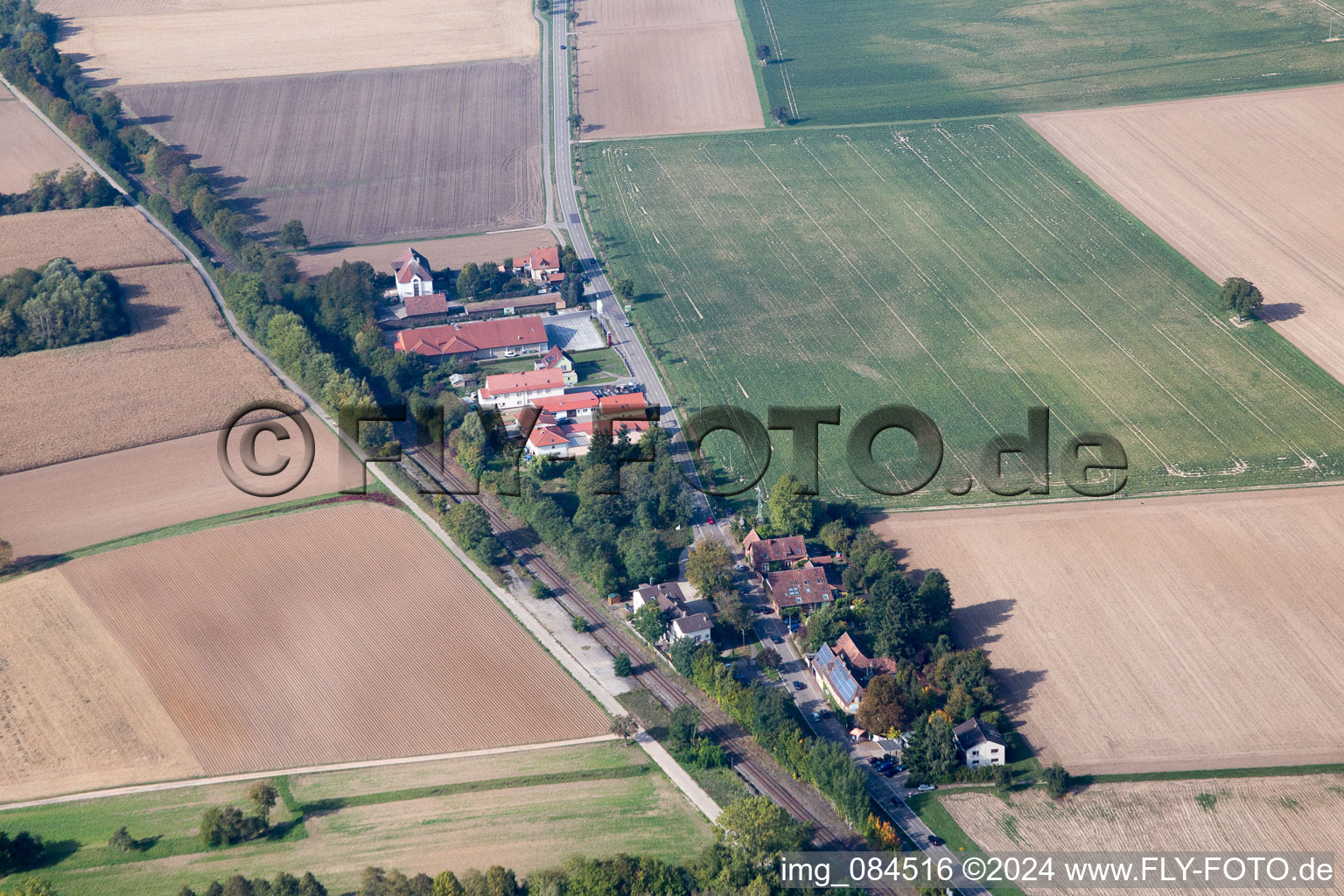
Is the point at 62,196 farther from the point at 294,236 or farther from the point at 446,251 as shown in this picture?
the point at 446,251

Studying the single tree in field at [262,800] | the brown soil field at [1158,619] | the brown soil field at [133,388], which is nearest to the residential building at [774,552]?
the brown soil field at [1158,619]

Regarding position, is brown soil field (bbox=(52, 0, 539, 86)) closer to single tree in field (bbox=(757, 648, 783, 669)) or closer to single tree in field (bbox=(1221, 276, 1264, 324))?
single tree in field (bbox=(1221, 276, 1264, 324))

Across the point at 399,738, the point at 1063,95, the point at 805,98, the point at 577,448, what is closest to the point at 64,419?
the point at 577,448

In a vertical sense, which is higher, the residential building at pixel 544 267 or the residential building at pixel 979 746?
the residential building at pixel 544 267

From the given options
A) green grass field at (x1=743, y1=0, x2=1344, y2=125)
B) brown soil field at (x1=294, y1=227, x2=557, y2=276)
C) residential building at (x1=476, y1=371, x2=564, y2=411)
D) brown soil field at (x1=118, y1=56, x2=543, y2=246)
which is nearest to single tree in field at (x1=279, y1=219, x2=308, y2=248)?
brown soil field at (x1=294, y1=227, x2=557, y2=276)

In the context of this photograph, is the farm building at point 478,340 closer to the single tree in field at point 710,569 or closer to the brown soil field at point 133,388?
the brown soil field at point 133,388

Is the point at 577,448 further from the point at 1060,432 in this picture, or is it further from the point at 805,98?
the point at 805,98
